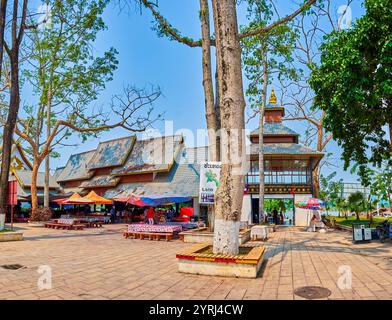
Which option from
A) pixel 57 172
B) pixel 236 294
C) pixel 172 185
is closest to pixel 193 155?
pixel 172 185

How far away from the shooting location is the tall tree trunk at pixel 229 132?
7.93 meters

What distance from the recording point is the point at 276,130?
32188mm

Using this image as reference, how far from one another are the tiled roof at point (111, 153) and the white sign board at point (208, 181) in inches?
888

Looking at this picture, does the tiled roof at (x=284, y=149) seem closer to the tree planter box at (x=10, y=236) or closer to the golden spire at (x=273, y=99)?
the golden spire at (x=273, y=99)

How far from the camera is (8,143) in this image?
16.1 metres

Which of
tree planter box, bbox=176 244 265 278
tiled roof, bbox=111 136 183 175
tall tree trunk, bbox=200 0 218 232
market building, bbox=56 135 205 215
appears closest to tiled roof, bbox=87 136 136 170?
market building, bbox=56 135 205 215

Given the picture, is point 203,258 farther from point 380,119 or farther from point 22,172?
point 22,172

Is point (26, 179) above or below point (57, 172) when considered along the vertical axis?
below

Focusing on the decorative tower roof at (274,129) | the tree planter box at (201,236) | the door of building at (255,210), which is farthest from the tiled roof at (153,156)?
the tree planter box at (201,236)

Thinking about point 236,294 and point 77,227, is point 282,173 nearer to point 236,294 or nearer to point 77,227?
point 77,227

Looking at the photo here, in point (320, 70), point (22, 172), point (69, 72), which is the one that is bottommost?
point (22, 172)

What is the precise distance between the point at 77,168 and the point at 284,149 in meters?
24.7

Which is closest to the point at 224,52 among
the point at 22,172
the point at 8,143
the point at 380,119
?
the point at 380,119
